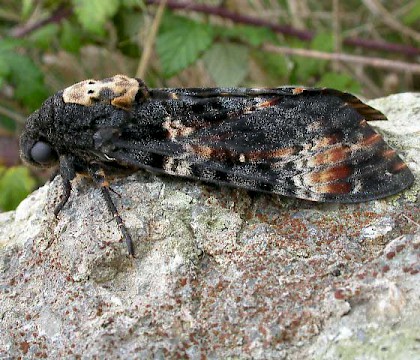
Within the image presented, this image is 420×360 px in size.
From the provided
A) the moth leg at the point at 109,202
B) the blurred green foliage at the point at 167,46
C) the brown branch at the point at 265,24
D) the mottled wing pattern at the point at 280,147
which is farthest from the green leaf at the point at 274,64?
the moth leg at the point at 109,202

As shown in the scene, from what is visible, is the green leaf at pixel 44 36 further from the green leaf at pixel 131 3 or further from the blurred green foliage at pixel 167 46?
the green leaf at pixel 131 3

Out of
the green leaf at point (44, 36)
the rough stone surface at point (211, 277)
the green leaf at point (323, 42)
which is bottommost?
the rough stone surface at point (211, 277)

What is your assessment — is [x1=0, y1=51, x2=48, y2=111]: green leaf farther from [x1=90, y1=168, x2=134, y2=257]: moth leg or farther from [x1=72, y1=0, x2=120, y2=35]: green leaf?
[x1=90, y1=168, x2=134, y2=257]: moth leg

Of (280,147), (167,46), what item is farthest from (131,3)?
(280,147)

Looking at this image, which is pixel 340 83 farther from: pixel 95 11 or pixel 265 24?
pixel 95 11

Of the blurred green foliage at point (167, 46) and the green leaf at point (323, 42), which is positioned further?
the green leaf at point (323, 42)
